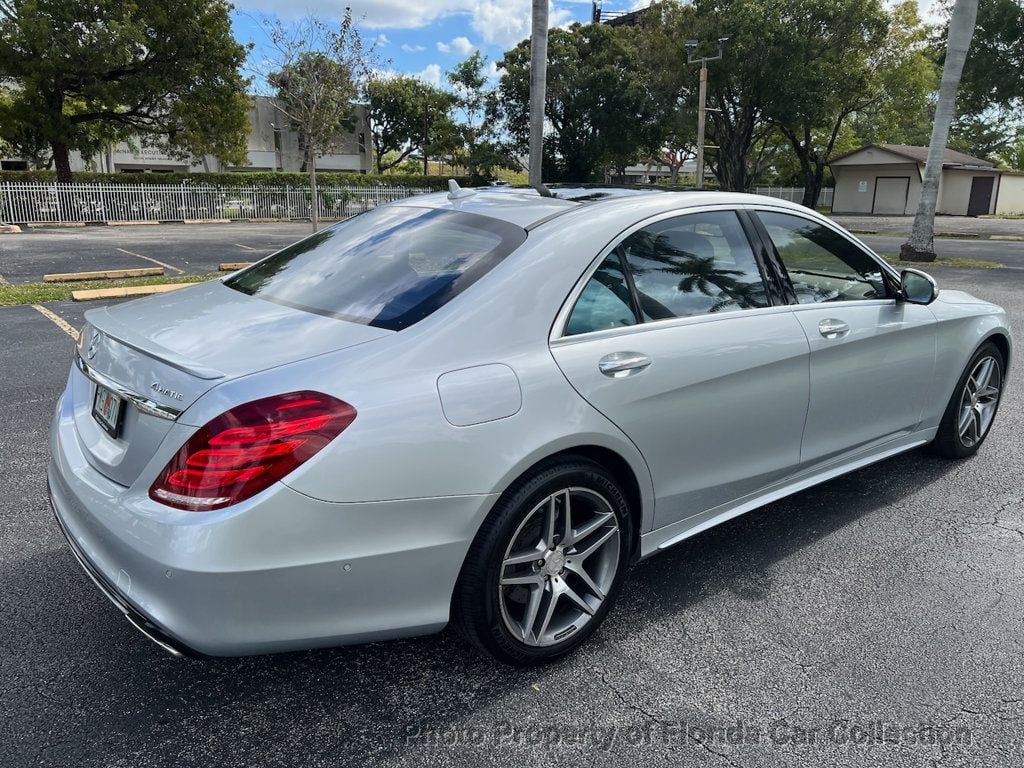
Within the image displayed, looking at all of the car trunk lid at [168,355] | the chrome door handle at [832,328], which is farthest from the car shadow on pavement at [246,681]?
the chrome door handle at [832,328]

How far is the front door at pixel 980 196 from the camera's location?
1850 inches

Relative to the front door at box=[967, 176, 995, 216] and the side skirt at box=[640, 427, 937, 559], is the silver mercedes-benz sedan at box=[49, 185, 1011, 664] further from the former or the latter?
the front door at box=[967, 176, 995, 216]

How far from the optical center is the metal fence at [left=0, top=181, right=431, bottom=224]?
86.0ft

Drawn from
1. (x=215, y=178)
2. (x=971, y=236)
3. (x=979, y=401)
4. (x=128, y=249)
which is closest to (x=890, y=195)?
(x=971, y=236)

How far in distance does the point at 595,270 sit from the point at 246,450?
1.39 m

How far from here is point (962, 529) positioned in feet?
12.6

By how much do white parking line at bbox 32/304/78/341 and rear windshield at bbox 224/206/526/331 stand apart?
5.18m

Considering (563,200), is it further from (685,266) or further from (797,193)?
(797,193)

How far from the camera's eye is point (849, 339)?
11.7ft

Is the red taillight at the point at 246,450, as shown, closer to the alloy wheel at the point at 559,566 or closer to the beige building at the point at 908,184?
the alloy wheel at the point at 559,566

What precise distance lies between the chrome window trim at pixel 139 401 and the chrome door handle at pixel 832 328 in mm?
2677

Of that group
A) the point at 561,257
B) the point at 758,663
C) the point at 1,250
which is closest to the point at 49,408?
the point at 561,257

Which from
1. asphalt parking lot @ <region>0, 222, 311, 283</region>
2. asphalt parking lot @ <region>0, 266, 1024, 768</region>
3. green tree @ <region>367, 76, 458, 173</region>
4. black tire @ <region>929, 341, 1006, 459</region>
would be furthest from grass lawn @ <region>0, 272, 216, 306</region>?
green tree @ <region>367, 76, 458, 173</region>

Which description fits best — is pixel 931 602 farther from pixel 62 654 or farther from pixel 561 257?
pixel 62 654
